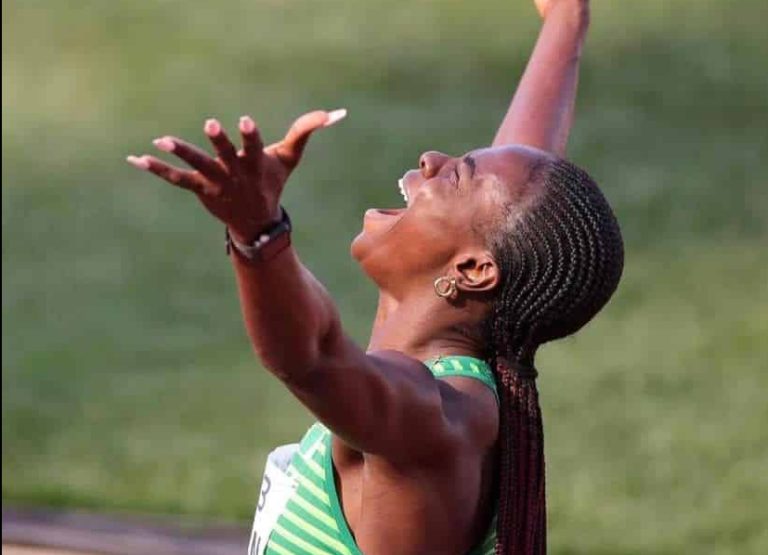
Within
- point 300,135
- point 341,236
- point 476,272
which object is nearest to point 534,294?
point 476,272

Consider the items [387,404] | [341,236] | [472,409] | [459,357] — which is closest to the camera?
[387,404]

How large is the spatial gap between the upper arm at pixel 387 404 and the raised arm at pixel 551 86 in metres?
0.83

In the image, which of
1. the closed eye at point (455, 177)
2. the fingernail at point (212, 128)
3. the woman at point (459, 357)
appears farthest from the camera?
the closed eye at point (455, 177)

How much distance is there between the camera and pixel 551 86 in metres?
3.47

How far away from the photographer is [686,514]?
6.34m

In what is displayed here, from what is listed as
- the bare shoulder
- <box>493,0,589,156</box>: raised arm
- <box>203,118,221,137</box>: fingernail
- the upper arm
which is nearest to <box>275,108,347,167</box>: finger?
<box>203,118,221,137</box>: fingernail

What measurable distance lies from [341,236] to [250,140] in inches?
260

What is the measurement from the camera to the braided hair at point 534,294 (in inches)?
108

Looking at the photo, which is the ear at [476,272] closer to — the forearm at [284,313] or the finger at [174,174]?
the forearm at [284,313]

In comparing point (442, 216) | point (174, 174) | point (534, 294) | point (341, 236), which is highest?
point (341, 236)

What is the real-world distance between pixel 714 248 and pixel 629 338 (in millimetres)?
944

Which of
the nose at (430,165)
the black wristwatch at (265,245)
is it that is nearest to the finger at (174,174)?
the black wristwatch at (265,245)

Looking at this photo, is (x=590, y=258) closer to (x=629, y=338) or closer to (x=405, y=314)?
(x=405, y=314)

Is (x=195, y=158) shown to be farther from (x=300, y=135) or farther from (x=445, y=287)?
(x=445, y=287)
